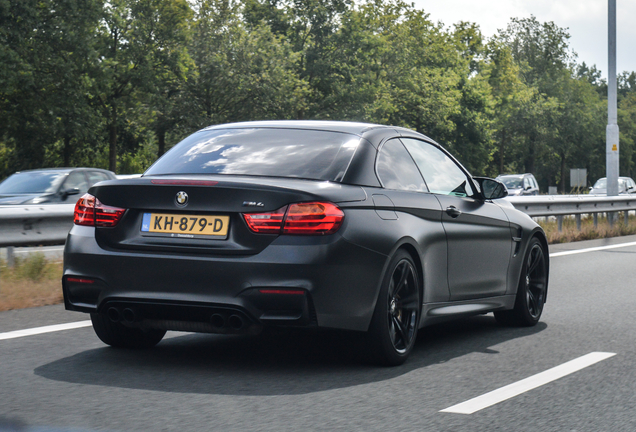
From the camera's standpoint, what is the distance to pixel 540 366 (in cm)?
566

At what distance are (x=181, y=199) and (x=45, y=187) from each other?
13.2 metres

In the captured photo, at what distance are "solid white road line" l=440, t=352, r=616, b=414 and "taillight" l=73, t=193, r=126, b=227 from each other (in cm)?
213

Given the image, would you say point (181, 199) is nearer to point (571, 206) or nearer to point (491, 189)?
point (491, 189)

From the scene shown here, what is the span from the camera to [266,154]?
5.55 metres

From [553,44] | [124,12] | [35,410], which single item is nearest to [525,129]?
[553,44]

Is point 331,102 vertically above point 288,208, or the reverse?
point 331,102

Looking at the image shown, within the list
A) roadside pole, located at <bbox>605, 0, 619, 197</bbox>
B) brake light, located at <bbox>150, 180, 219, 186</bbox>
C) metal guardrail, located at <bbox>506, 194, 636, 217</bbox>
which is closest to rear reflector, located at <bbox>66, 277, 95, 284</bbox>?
brake light, located at <bbox>150, 180, 219, 186</bbox>

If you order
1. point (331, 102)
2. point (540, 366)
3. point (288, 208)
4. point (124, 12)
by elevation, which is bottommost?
point (540, 366)

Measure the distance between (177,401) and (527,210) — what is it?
14171mm

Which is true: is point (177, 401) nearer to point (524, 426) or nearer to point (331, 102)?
point (524, 426)

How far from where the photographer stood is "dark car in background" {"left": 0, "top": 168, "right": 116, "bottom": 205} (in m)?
17.1

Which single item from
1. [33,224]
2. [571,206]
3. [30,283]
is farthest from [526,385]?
[571,206]

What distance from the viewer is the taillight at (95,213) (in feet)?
17.2

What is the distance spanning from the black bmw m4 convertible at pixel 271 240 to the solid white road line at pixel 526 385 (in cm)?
77
